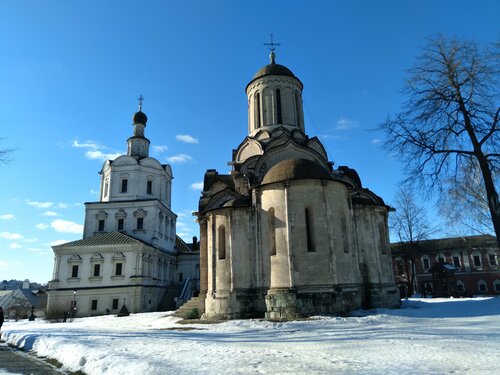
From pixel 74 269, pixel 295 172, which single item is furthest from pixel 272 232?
pixel 74 269

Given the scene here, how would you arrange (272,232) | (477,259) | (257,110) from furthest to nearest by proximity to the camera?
(477,259) → (257,110) → (272,232)

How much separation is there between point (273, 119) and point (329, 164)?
187 inches

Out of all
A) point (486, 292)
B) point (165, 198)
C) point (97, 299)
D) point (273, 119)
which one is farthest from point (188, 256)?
point (486, 292)

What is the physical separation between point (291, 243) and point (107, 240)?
24.9 m

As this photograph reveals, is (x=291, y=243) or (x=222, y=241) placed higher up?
(x=222, y=241)

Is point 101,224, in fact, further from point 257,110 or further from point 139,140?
point 257,110

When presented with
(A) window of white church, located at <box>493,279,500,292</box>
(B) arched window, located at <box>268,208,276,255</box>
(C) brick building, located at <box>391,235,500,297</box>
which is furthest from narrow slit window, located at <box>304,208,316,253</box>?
(A) window of white church, located at <box>493,279,500,292</box>

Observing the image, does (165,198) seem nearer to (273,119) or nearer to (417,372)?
(273,119)

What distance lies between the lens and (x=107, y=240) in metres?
36.0

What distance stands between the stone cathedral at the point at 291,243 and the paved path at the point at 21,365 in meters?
8.82

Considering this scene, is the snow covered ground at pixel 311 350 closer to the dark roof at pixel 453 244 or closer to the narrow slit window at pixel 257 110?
the narrow slit window at pixel 257 110

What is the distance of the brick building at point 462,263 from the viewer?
4391cm

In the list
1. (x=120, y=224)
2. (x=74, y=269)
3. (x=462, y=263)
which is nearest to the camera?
(x=74, y=269)

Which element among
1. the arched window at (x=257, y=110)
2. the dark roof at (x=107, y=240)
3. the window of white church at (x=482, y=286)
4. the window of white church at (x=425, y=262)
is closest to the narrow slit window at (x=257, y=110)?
the arched window at (x=257, y=110)
